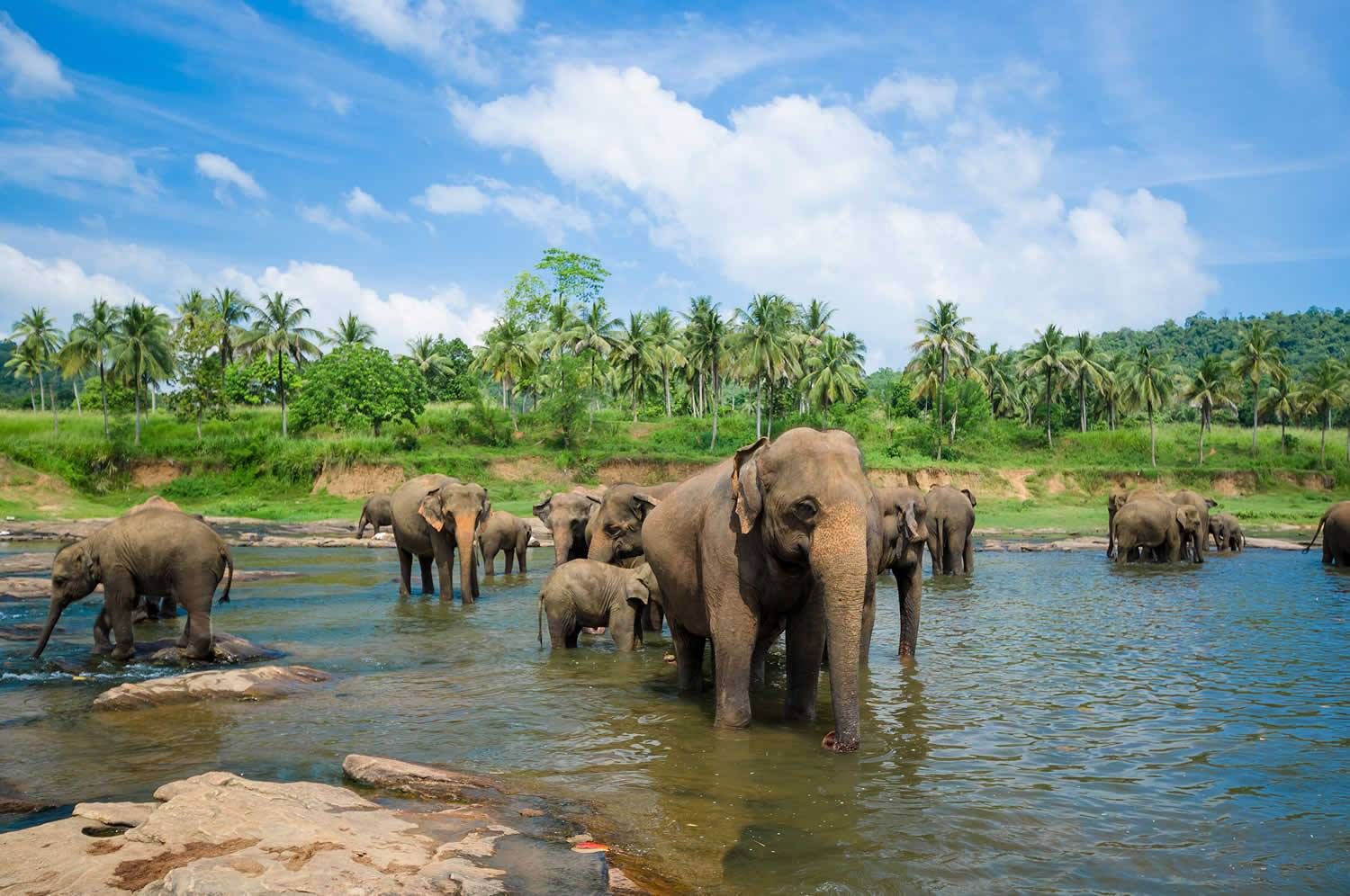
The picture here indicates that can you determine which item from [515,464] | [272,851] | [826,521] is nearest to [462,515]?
[826,521]

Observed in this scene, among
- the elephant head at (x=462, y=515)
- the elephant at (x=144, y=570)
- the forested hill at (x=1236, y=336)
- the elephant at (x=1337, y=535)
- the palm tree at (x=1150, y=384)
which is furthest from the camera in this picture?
the forested hill at (x=1236, y=336)

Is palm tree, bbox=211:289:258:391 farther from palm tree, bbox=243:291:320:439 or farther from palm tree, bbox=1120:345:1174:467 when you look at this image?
palm tree, bbox=1120:345:1174:467

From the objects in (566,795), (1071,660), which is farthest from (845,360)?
(566,795)

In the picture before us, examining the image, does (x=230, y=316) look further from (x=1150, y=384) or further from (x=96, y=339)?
(x=1150, y=384)

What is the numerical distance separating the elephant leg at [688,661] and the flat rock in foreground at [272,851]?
4.24 metres

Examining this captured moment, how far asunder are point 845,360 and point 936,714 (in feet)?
253

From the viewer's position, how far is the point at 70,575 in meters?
12.4

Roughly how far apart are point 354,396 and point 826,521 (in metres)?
58.4

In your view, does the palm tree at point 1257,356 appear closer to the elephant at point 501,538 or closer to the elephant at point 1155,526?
the elephant at point 1155,526

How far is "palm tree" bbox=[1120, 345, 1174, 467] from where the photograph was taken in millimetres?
75106

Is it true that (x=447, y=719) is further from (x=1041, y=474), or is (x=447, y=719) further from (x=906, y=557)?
(x=1041, y=474)

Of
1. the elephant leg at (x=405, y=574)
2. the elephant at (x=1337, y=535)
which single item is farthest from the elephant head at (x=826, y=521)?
the elephant at (x=1337, y=535)

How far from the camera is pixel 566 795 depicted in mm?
7156

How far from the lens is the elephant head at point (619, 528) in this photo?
1478 centimetres
